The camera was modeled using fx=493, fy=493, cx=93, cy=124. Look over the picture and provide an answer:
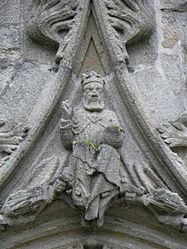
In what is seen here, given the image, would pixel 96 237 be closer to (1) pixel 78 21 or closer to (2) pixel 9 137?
(2) pixel 9 137

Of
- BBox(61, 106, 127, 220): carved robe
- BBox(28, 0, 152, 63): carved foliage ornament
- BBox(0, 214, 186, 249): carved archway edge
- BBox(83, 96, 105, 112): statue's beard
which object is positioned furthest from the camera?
BBox(28, 0, 152, 63): carved foliage ornament

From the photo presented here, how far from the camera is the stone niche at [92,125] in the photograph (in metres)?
3.65

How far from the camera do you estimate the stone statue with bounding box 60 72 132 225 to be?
3.56 meters

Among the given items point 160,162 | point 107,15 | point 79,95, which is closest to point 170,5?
point 107,15

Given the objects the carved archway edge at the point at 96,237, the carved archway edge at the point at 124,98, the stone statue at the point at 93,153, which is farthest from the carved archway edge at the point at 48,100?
the carved archway edge at the point at 96,237

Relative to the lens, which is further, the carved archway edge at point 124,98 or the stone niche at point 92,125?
the carved archway edge at point 124,98

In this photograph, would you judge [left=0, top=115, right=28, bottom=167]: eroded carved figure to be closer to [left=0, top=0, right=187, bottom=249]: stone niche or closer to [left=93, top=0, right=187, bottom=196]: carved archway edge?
[left=0, top=0, right=187, bottom=249]: stone niche

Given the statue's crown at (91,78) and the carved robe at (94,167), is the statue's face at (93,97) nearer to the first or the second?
the statue's crown at (91,78)

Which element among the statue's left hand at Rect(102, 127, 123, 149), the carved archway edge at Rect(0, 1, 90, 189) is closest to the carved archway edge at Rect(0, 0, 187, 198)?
the carved archway edge at Rect(0, 1, 90, 189)

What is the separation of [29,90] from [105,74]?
68 cm

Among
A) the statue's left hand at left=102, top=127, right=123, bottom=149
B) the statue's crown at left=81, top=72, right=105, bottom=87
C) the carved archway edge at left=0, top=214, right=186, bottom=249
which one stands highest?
the statue's crown at left=81, top=72, right=105, bottom=87

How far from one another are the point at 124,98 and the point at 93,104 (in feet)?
0.96

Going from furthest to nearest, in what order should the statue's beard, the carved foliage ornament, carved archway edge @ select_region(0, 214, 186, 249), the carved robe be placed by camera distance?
the carved foliage ornament → the statue's beard → carved archway edge @ select_region(0, 214, 186, 249) → the carved robe

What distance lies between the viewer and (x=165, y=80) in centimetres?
436
